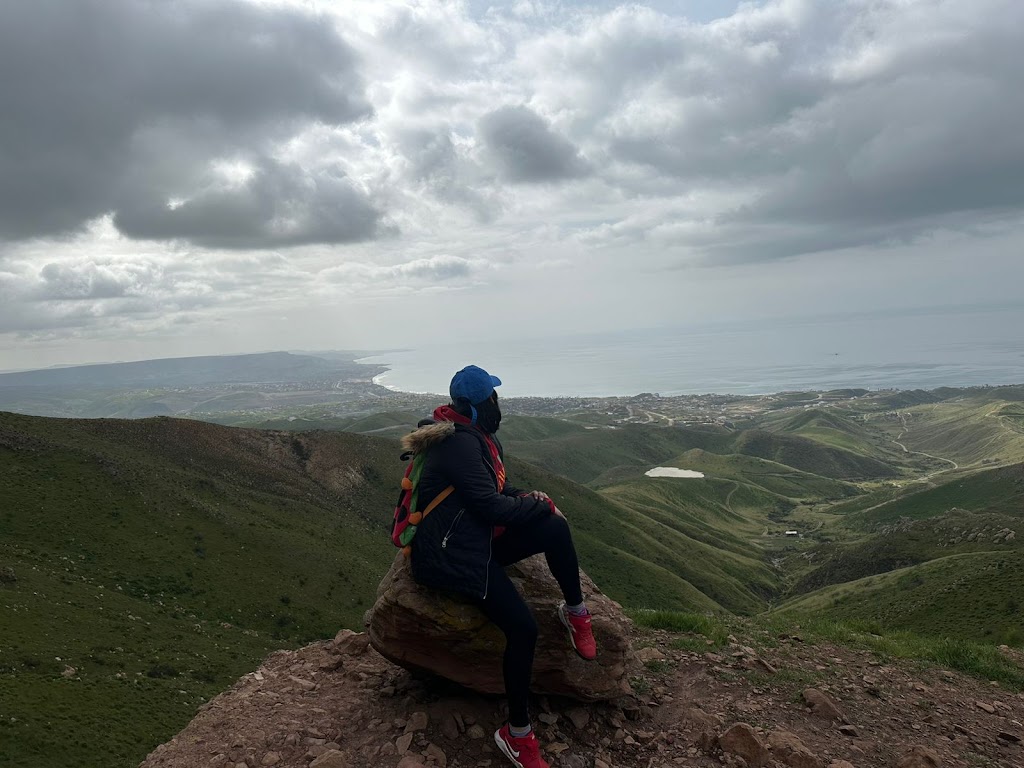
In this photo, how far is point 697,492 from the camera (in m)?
140

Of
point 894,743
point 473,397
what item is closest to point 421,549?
point 473,397

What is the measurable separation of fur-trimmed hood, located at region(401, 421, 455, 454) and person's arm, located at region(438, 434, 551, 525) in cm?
9

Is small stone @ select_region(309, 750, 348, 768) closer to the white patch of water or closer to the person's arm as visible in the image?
the person's arm

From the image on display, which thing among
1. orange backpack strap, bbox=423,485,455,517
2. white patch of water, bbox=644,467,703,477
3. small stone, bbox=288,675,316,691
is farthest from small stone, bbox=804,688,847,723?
white patch of water, bbox=644,467,703,477

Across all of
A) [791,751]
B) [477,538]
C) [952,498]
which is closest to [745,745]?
[791,751]

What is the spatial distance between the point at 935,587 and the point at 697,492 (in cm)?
10638

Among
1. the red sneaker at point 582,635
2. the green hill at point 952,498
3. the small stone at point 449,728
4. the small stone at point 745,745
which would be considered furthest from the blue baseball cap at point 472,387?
the green hill at point 952,498

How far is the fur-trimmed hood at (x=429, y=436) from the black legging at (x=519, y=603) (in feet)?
Result: 4.26

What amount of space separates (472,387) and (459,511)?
4.71ft

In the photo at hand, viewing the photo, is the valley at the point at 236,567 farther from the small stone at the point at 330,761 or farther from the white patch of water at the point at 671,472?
the white patch of water at the point at 671,472

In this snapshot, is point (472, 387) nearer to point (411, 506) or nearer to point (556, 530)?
point (411, 506)

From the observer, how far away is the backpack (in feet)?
19.6

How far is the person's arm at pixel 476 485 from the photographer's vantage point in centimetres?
581

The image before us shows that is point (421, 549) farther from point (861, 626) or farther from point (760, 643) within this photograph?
point (861, 626)
